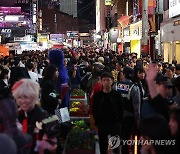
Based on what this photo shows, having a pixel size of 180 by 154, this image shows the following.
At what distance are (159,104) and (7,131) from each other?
2139 millimetres

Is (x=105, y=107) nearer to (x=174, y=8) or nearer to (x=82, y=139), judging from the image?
(x=82, y=139)

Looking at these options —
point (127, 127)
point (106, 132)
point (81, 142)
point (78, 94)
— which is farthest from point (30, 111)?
point (78, 94)

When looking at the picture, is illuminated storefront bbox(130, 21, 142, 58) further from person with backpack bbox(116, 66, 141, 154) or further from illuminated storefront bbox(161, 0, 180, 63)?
person with backpack bbox(116, 66, 141, 154)

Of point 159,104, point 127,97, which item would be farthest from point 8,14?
point 159,104

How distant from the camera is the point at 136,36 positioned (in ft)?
113

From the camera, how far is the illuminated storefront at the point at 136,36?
32.2 m

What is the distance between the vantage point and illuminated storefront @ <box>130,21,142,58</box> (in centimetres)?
3216

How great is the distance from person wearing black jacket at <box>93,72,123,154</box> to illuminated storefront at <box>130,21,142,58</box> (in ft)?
77.3

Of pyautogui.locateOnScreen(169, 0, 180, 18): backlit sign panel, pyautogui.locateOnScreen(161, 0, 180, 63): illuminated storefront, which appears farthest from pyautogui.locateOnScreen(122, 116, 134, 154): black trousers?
pyautogui.locateOnScreen(169, 0, 180, 18): backlit sign panel

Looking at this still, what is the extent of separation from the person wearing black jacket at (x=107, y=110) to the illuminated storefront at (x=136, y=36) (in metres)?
23.6

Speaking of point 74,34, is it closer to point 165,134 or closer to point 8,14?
point 8,14

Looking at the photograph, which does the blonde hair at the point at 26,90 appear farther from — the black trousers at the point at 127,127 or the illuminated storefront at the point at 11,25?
the illuminated storefront at the point at 11,25

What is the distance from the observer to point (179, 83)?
286 inches

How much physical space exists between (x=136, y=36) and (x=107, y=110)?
87.8 ft
